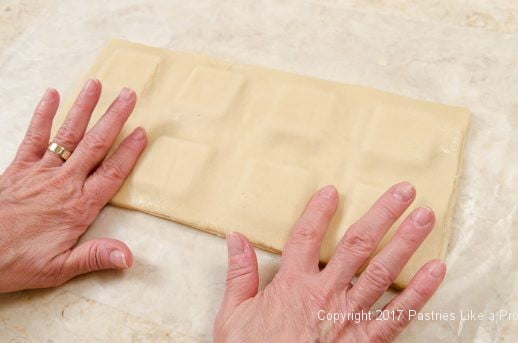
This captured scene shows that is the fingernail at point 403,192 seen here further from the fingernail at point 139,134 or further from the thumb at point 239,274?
the fingernail at point 139,134

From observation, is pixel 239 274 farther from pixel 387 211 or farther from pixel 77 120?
pixel 77 120

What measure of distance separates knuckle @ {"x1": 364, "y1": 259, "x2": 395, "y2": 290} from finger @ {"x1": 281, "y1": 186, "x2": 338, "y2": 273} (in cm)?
10

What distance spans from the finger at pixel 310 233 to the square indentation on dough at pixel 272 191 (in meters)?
0.04

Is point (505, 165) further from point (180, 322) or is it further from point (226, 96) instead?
point (180, 322)

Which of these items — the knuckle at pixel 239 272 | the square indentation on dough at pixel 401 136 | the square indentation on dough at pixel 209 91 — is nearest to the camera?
the knuckle at pixel 239 272

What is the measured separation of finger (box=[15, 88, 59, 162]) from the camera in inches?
40.3

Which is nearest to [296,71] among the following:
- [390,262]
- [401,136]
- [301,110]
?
[301,110]

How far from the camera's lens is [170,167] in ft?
3.42

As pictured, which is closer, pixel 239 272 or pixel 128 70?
pixel 239 272

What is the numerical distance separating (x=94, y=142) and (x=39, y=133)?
0.13 m

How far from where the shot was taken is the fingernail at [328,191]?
923 mm

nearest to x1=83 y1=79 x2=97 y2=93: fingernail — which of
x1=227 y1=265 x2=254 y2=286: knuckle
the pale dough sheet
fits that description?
the pale dough sheet

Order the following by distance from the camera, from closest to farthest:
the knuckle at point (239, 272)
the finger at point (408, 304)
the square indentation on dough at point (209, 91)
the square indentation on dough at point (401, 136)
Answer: the finger at point (408, 304) < the knuckle at point (239, 272) < the square indentation on dough at point (401, 136) < the square indentation on dough at point (209, 91)

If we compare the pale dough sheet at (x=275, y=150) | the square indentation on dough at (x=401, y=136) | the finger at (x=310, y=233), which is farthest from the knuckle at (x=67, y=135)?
the square indentation on dough at (x=401, y=136)
